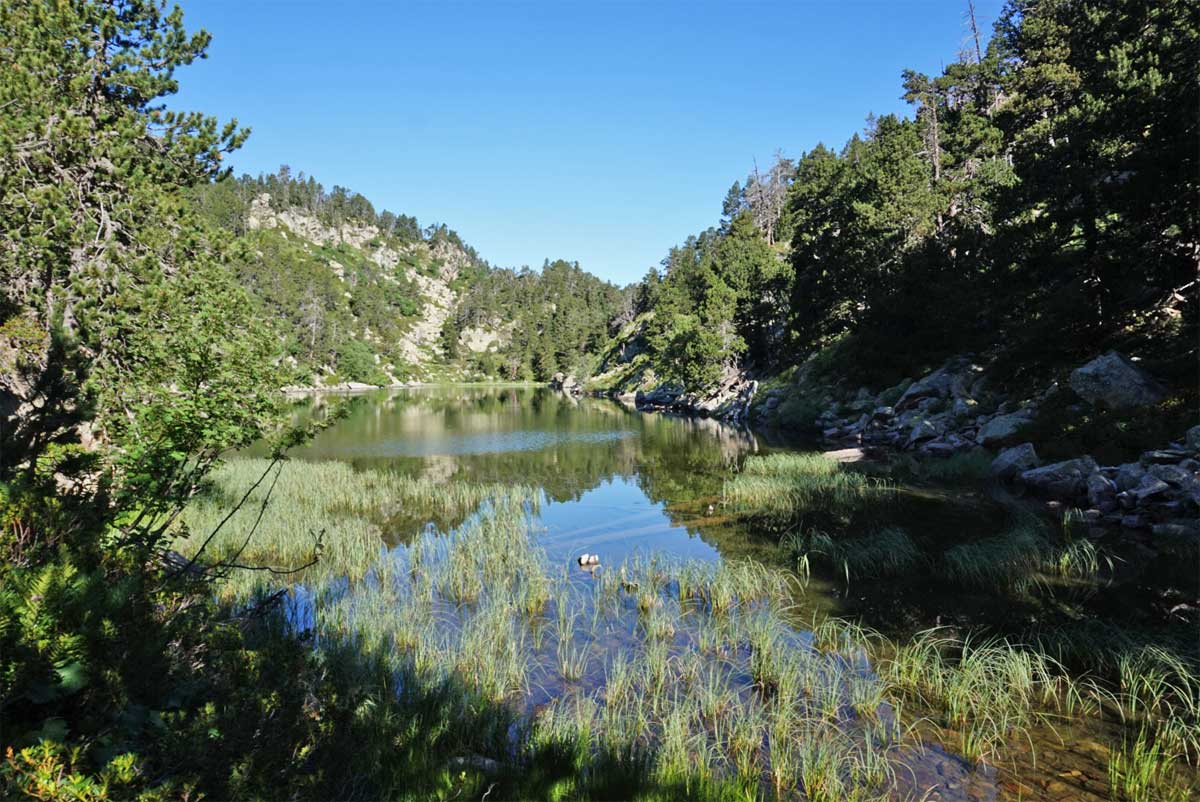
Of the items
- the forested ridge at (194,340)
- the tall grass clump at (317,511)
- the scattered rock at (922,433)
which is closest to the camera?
the forested ridge at (194,340)

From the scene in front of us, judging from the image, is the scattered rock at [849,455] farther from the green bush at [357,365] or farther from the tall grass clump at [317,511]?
the green bush at [357,365]

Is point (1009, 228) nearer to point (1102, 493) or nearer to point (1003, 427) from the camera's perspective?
point (1003, 427)

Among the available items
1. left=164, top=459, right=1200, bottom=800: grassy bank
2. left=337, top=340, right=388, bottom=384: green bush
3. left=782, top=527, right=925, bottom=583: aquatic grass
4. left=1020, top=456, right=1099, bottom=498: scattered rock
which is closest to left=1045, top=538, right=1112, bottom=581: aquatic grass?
left=782, top=527, right=925, bottom=583: aquatic grass

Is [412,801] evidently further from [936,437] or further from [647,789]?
[936,437]

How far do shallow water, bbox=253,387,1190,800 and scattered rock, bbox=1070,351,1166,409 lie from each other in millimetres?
6203

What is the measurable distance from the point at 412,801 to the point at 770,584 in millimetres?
10211

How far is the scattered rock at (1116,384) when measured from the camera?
21.6 meters

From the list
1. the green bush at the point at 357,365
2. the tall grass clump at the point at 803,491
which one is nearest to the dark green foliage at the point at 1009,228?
the tall grass clump at the point at 803,491

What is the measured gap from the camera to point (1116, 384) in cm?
2241

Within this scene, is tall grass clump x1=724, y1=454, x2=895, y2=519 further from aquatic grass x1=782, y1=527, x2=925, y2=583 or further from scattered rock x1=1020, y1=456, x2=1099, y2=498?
scattered rock x1=1020, y1=456, x2=1099, y2=498

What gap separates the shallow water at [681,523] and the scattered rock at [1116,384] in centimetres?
620

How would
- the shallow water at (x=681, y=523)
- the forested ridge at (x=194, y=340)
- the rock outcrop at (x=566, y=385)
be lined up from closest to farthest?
the forested ridge at (x=194, y=340)
the shallow water at (x=681, y=523)
the rock outcrop at (x=566, y=385)

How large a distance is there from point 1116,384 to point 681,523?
17.1m

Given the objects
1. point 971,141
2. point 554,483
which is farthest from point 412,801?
point 971,141
